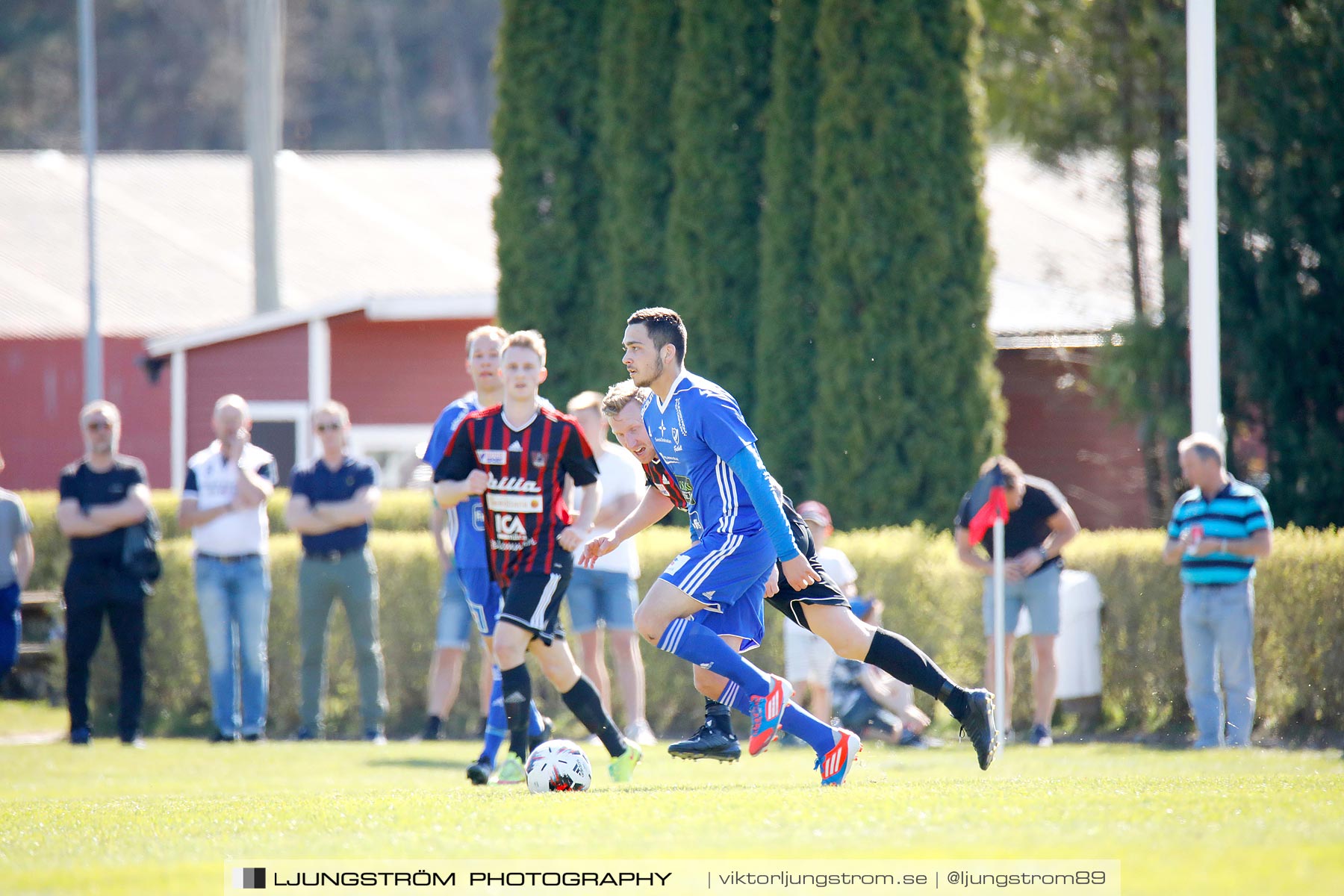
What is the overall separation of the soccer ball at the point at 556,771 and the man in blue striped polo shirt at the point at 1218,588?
17.4ft

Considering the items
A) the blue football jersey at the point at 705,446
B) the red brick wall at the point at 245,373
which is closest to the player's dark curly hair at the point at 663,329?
the blue football jersey at the point at 705,446

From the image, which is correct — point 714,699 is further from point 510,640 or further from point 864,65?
point 864,65

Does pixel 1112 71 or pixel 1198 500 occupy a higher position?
pixel 1112 71

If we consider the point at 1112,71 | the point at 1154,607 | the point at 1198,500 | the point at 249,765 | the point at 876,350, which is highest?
the point at 1112,71

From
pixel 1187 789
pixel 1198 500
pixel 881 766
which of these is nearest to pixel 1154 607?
pixel 1198 500

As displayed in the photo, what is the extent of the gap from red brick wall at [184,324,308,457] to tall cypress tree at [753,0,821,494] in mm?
9534

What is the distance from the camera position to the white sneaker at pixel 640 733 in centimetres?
1134

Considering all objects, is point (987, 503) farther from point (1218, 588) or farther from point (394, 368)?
point (394, 368)

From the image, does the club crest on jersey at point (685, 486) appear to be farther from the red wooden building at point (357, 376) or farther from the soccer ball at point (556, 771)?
the red wooden building at point (357, 376)

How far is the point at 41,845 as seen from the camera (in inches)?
237

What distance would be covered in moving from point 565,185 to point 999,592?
27.2 feet

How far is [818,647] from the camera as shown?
38.3 ft

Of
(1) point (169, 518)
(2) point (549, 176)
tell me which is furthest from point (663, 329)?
(1) point (169, 518)

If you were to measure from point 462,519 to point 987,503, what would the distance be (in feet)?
13.6
